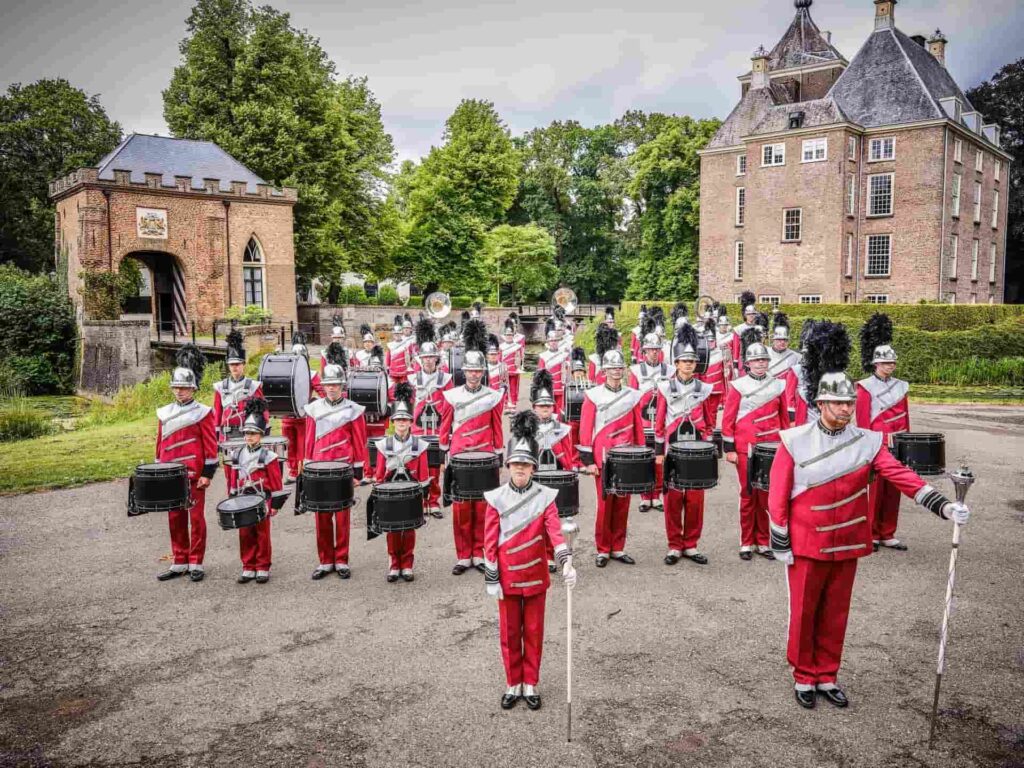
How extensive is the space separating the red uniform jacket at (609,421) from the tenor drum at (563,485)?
4.72ft


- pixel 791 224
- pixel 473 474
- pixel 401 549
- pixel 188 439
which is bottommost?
pixel 401 549

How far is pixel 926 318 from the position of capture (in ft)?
98.3

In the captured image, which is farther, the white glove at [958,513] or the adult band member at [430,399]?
the adult band member at [430,399]

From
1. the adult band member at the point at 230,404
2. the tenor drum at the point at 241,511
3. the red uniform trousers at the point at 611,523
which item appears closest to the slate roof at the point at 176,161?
the adult band member at the point at 230,404

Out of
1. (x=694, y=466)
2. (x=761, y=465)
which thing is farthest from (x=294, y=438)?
(x=761, y=465)

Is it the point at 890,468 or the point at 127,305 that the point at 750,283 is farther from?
the point at 890,468

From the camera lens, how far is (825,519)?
5.94 metres

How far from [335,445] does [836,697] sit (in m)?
5.73

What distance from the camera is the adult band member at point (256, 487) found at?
8672 millimetres

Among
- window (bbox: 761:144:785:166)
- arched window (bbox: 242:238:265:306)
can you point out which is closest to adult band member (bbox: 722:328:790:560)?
arched window (bbox: 242:238:265:306)

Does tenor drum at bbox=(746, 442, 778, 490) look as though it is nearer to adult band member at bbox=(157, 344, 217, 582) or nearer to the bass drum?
adult band member at bbox=(157, 344, 217, 582)

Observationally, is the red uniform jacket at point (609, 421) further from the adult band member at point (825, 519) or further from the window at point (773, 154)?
the window at point (773, 154)

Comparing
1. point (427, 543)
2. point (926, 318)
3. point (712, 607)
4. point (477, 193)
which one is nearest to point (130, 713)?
point (427, 543)

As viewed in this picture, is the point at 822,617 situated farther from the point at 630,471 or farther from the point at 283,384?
the point at 283,384
